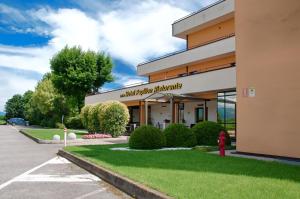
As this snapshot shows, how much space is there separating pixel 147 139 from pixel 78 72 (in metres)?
41.6

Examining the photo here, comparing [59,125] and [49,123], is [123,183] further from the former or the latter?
[49,123]

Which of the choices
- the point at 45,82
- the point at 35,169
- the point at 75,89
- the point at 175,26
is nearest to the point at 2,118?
the point at 45,82

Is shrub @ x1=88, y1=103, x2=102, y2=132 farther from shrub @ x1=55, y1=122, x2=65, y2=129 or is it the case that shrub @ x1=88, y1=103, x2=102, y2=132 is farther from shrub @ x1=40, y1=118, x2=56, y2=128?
shrub @ x1=40, y1=118, x2=56, y2=128

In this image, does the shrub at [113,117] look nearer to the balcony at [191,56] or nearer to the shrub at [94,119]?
the shrub at [94,119]

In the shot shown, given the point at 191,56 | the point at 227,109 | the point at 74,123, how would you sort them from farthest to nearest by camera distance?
the point at 74,123 < the point at 191,56 < the point at 227,109

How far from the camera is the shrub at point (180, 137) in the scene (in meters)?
18.4

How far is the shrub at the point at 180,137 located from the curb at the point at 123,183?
6.10m

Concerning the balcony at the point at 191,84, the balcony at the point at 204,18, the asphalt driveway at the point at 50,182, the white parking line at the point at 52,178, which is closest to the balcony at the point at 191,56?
the balcony at the point at 204,18

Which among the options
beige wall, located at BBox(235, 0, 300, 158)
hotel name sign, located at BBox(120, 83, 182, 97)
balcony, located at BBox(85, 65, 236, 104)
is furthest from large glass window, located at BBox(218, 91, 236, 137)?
beige wall, located at BBox(235, 0, 300, 158)

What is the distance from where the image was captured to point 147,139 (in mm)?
17516

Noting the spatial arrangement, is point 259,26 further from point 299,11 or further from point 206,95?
point 206,95

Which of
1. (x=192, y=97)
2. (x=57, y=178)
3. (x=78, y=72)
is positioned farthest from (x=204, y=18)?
(x=57, y=178)

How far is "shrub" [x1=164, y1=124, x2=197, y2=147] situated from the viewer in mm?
18375

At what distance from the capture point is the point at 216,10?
3434 cm
